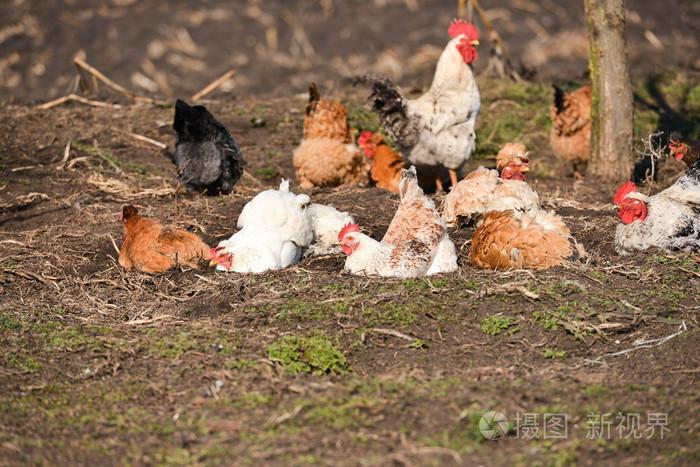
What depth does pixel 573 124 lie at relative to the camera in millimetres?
9883

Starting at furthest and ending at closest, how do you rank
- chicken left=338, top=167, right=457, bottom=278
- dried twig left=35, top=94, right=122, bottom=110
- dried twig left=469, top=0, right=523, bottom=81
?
dried twig left=469, top=0, right=523, bottom=81 → dried twig left=35, top=94, right=122, bottom=110 → chicken left=338, top=167, right=457, bottom=278

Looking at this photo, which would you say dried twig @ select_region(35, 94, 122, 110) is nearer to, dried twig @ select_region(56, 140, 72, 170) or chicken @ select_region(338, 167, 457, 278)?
dried twig @ select_region(56, 140, 72, 170)

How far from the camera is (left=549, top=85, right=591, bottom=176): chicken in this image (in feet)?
32.4

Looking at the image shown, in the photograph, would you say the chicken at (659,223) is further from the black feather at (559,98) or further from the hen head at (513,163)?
the black feather at (559,98)

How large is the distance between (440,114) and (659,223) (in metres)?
2.89

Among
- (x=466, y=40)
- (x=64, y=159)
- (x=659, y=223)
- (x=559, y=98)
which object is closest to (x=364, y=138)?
(x=466, y=40)

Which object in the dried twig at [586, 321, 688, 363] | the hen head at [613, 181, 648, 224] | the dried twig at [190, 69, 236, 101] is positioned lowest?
the dried twig at [190, 69, 236, 101]

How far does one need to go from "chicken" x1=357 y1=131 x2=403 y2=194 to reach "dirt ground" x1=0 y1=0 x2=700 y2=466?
0.89 m

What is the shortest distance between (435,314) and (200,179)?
4.04 metres

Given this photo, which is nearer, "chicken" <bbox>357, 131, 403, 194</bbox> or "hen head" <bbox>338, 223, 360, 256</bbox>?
"hen head" <bbox>338, 223, 360, 256</bbox>

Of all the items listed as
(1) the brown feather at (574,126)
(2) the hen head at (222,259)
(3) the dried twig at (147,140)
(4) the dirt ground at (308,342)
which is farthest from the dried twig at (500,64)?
(2) the hen head at (222,259)

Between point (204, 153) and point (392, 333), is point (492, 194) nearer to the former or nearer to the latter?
point (392, 333)

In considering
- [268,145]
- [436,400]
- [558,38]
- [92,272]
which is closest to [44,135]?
[268,145]

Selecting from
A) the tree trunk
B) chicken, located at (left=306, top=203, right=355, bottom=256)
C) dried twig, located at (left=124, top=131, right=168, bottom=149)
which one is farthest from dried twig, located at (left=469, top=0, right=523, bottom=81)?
chicken, located at (left=306, top=203, right=355, bottom=256)
